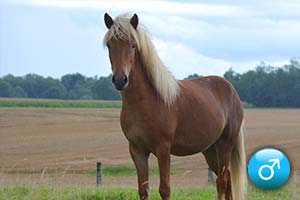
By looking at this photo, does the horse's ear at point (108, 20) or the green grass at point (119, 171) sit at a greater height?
the horse's ear at point (108, 20)

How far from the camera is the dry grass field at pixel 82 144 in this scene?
19281 mm

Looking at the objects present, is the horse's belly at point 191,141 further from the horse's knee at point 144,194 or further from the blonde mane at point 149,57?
the horse's knee at point 144,194

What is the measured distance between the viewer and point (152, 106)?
21.0 ft

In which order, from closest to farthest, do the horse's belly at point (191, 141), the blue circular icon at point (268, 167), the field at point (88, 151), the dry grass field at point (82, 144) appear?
the blue circular icon at point (268, 167) < the horse's belly at point (191, 141) < the field at point (88, 151) < the dry grass field at point (82, 144)

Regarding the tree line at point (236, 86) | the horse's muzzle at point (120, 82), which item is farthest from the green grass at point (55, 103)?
the horse's muzzle at point (120, 82)

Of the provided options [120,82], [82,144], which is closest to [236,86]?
[82,144]

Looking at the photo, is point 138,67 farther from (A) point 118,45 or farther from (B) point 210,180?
(B) point 210,180

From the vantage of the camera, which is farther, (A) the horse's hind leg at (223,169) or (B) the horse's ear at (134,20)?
(A) the horse's hind leg at (223,169)

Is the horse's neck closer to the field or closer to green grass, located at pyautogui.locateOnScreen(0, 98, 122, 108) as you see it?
the field

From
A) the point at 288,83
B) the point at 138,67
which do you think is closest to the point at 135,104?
the point at 138,67

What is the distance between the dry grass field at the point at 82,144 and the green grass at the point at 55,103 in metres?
8.07

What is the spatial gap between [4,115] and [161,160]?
43.8 m

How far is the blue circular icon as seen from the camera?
600 centimetres

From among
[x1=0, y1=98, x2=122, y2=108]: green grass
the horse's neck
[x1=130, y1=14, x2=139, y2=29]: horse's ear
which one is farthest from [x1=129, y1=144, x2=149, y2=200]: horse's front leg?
[x1=0, y1=98, x2=122, y2=108]: green grass
